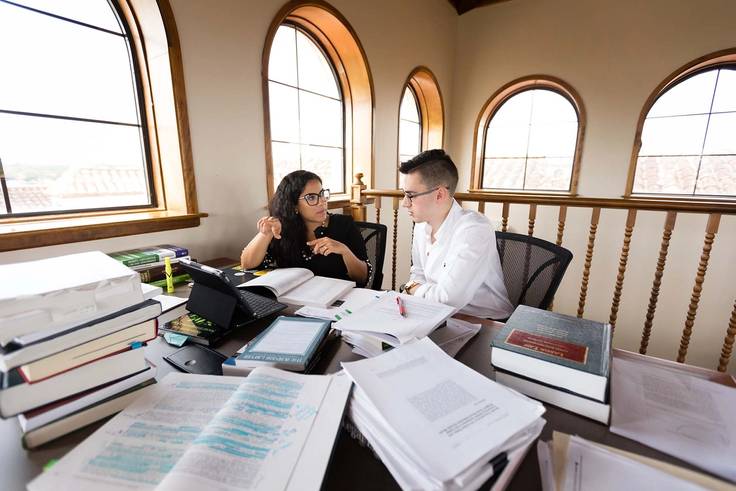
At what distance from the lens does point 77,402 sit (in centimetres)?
57

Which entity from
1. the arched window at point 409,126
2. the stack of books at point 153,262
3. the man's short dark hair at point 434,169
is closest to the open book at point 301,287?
the stack of books at point 153,262

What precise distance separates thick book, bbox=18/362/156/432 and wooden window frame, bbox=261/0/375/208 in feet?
5.42

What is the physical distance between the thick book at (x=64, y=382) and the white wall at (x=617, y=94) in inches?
158

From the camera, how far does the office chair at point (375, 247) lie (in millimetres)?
1889

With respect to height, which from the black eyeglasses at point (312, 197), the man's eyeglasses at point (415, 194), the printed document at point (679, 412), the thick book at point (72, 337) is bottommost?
the printed document at point (679, 412)

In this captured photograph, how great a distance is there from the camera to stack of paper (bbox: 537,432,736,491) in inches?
17.1

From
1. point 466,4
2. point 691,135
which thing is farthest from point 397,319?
point 466,4

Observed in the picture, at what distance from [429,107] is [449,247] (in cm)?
322

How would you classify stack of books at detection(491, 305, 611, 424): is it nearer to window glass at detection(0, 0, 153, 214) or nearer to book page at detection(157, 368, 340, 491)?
book page at detection(157, 368, 340, 491)

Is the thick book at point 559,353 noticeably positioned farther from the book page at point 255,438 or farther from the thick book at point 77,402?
the thick book at point 77,402

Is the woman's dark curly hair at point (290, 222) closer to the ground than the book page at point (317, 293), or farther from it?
farther from it

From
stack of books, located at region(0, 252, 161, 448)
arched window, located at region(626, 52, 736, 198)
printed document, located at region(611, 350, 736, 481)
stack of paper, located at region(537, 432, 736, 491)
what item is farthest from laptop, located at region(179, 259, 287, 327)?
arched window, located at region(626, 52, 736, 198)

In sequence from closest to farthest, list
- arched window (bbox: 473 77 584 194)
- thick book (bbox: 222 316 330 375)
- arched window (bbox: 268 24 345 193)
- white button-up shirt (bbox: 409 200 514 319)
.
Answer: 1. thick book (bbox: 222 316 330 375)
2. white button-up shirt (bbox: 409 200 514 319)
3. arched window (bbox: 268 24 345 193)
4. arched window (bbox: 473 77 584 194)

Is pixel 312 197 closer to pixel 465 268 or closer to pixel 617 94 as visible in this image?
pixel 465 268
